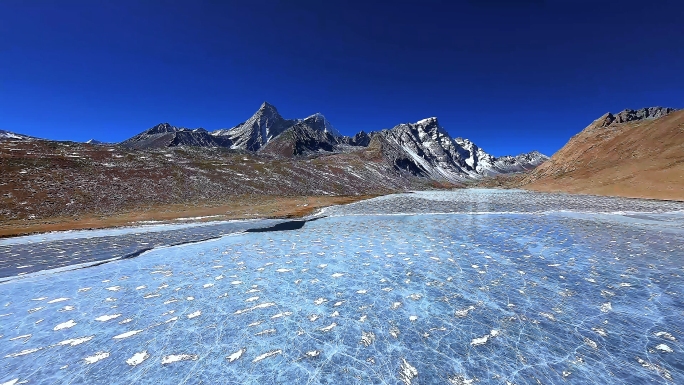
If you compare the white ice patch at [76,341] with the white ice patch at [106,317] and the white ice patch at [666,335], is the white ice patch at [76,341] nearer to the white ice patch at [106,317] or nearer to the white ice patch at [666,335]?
the white ice patch at [106,317]

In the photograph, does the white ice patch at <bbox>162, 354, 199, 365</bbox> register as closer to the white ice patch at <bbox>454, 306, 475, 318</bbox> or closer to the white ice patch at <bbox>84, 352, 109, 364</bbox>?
the white ice patch at <bbox>84, 352, 109, 364</bbox>

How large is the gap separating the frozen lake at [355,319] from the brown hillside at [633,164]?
78946 mm

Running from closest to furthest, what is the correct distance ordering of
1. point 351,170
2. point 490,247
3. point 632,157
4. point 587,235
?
point 490,247, point 587,235, point 632,157, point 351,170

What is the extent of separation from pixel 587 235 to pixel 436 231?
12.7 metres

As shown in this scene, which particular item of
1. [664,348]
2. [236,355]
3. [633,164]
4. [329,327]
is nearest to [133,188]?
[236,355]

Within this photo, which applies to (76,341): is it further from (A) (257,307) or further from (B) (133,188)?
(B) (133,188)

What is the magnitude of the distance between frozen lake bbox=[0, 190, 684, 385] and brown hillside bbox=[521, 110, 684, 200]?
78946 millimetres

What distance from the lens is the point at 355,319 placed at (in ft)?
34.9

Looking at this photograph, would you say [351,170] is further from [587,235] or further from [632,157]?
[587,235]

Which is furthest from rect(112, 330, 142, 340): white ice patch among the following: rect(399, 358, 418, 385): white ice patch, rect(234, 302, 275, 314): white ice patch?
rect(399, 358, 418, 385): white ice patch

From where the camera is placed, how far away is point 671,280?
14.1 metres

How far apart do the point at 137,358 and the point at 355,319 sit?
6.68 metres

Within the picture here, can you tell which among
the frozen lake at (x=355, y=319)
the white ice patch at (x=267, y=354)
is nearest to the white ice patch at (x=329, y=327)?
the frozen lake at (x=355, y=319)

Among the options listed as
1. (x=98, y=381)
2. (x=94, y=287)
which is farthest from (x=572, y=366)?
(x=94, y=287)
